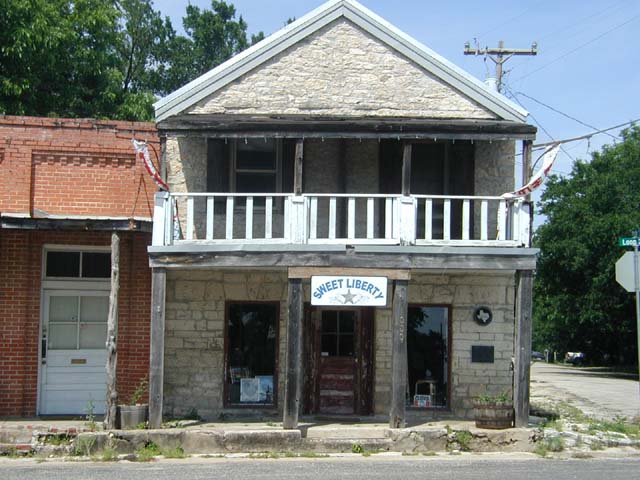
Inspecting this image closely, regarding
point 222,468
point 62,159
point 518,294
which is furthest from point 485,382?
point 62,159

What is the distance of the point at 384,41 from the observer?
645 inches

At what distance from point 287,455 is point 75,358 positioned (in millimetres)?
4878

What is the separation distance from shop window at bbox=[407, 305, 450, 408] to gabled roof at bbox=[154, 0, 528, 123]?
12.9ft

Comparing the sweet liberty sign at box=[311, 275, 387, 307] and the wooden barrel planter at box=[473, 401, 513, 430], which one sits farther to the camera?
the sweet liberty sign at box=[311, 275, 387, 307]

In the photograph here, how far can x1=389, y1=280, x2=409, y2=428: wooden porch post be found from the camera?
13812mm

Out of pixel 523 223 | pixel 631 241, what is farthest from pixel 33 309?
pixel 631 241

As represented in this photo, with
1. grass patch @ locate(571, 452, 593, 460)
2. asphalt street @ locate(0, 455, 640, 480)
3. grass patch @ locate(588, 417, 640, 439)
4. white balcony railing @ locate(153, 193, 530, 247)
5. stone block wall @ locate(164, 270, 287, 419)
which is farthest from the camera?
stone block wall @ locate(164, 270, 287, 419)

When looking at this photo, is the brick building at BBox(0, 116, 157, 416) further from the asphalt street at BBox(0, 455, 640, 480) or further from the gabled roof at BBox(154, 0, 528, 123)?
the asphalt street at BBox(0, 455, 640, 480)

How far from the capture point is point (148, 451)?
42.1 ft

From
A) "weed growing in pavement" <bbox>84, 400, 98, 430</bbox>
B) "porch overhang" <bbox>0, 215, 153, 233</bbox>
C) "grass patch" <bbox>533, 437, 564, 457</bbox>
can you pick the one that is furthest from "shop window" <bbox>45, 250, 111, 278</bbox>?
"grass patch" <bbox>533, 437, 564, 457</bbox>

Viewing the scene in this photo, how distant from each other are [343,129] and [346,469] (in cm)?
553

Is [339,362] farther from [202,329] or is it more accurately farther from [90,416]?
[90,416]

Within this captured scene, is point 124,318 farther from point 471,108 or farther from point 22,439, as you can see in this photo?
point 471,108

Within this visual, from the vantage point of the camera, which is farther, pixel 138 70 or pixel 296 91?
pixel 138 70
